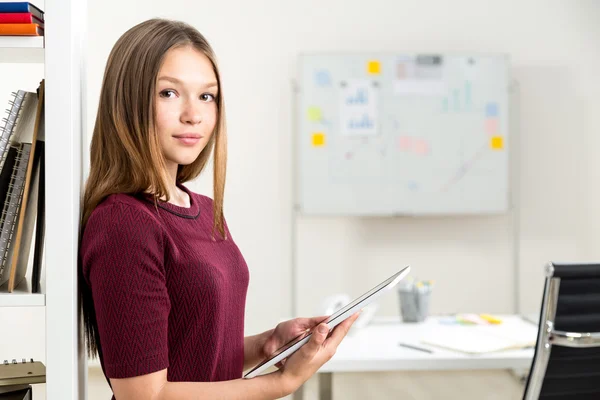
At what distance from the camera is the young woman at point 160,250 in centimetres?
96

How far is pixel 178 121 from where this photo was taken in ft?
3.57

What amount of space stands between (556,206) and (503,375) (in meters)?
1.10

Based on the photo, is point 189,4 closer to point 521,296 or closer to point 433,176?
point 433,176

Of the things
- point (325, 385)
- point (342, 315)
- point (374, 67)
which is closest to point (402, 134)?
point (374, 67)

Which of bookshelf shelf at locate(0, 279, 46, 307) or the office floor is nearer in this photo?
bookshelf shelf at locate(0, 279, 46, 307)

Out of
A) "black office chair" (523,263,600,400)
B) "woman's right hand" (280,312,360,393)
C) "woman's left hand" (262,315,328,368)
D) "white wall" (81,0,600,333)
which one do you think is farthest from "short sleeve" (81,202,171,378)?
"white wall" (81,0,600,333)

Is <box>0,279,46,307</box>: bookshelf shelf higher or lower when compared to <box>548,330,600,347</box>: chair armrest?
higher

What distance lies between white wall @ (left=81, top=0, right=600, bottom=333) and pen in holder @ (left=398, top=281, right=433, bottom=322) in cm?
158

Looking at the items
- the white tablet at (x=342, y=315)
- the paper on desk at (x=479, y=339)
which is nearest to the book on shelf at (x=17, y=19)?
the white tablet at (x=342, y=315)

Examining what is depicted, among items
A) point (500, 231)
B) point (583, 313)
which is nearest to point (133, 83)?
point (583, 313)

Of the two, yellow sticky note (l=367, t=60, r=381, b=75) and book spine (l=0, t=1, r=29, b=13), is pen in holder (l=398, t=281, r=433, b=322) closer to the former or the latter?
yellow sticky note (l=367, t=60, r=381, b=75)

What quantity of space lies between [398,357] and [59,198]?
1.35 meters

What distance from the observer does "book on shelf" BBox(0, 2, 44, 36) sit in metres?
0.95

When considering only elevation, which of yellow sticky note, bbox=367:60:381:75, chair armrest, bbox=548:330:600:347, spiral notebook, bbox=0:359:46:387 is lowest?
chair armrest, bbox=548:330:600:347
